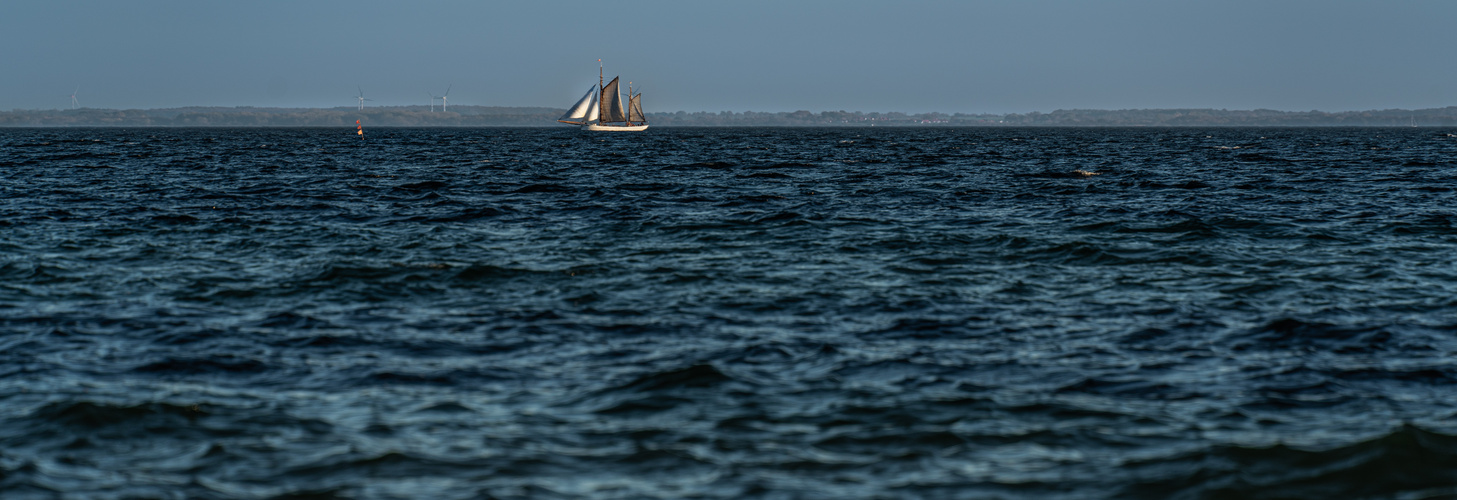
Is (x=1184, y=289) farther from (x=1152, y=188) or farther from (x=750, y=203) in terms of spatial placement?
(x=1152, y=188)

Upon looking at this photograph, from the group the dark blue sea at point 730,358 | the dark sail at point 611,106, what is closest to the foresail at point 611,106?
the dark sail at point 611,106

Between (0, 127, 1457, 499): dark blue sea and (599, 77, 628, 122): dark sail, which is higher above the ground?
(599, 77, 628, 122): dark sail

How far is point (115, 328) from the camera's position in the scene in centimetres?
1559

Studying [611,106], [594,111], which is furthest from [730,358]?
[594,111]

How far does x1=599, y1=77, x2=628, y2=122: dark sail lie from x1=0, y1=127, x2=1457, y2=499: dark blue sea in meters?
160

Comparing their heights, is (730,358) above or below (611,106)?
below

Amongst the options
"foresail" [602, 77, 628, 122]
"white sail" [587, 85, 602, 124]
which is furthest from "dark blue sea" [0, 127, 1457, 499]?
"white sail" [587, 85, 602, 124]

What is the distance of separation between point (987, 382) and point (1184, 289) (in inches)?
318

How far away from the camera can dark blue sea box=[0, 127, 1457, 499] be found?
9.62 m

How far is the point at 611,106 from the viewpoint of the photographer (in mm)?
192000

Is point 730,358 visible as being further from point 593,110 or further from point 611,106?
point 593,110

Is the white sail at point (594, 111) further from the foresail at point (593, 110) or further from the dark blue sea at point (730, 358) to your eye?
the dark blue sea at point (730, 358)

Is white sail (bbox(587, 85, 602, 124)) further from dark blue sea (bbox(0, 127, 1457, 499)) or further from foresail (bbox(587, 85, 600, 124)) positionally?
dark blue sea (bbox(0, 127, 1457, 499))

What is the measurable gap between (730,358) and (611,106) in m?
181
